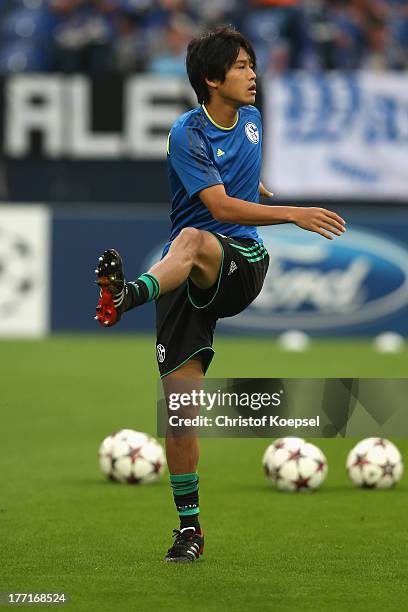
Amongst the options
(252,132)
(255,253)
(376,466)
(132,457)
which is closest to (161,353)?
(255,253)

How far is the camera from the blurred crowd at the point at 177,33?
18328 mm

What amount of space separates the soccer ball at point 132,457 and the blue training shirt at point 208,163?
95.2 inches

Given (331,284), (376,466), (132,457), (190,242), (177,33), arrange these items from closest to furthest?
(190,242) < (376,466) < (132,457) < (331,284) < (177,33)

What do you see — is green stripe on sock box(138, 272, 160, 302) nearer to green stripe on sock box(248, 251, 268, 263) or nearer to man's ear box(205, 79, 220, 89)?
green stripe on sock box(248, 251, 268, 263)

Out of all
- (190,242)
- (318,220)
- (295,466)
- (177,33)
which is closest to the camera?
(318,220)

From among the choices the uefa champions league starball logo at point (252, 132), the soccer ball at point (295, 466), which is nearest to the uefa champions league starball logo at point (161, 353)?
the uefa champions league starball logo at point (252, 132)

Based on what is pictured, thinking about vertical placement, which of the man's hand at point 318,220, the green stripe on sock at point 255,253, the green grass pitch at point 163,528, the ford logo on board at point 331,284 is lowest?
the green grass pitch at point 163,528

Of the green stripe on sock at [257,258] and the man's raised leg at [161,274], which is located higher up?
the green stripe on sock at [257,258]

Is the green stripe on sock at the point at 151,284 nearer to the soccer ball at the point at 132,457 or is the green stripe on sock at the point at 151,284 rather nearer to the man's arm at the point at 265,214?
the man's arm at the point at 265,214

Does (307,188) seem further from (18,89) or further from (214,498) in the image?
(214,498)

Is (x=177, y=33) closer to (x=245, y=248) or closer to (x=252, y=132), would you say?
(x=252, y=132)

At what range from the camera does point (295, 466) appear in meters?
8.36

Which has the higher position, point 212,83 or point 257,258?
point 212,83

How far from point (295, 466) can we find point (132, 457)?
102 cm
